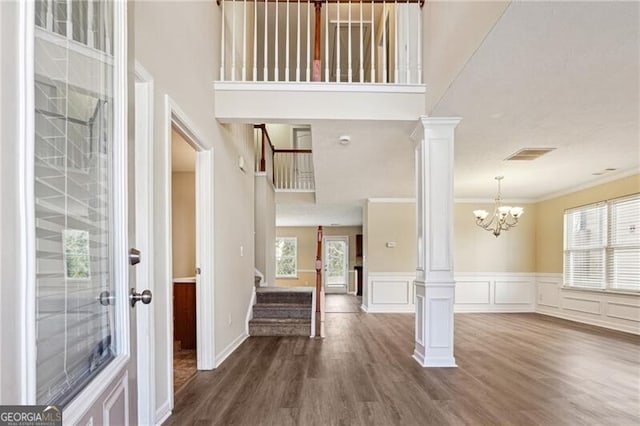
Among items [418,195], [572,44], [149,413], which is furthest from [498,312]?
[149,413]

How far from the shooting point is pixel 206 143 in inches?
138

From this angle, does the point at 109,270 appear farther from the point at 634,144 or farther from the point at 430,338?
the point at 634,144

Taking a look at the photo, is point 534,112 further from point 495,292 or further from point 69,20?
point 495,292

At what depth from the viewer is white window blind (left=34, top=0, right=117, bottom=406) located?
79 centimetres

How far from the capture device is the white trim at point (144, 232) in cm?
227

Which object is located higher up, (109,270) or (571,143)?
(571,143)

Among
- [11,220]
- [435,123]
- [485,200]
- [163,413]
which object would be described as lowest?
[163,413]

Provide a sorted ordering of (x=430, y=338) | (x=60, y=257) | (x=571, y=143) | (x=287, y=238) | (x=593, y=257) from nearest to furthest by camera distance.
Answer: (x=60, y=257) < (x=430, y=338) < (x=571, y=143) < (x=593, y=257) < (x=287, y=238)

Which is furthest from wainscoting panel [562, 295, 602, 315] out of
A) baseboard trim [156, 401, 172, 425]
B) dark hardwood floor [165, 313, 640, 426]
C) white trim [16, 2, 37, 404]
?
white trim [16, 2, 37, 404]

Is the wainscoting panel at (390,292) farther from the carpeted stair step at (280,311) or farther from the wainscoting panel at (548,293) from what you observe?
the carpeted stair step at (280,311)

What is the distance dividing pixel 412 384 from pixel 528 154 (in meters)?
3.27

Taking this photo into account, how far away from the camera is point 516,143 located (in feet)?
14.5

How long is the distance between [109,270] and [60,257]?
0.24m

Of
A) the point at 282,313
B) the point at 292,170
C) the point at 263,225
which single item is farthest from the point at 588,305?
the point at 292,170
